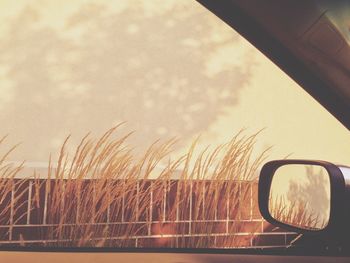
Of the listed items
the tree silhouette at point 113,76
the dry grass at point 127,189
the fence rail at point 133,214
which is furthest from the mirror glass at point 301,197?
the tree silhouette at point 113,76

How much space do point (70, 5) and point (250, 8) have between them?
252cm

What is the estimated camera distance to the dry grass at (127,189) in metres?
2.94

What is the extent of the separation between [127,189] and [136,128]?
0.50 m

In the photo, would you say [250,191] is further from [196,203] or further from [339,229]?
[339,229]

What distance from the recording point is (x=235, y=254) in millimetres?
1642

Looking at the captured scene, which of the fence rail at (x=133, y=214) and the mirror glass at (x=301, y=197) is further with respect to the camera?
the fence rail at (x=133, y=214)

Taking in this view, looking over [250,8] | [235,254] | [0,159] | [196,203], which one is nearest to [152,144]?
[196,203]

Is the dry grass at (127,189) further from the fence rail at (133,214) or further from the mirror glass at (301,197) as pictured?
the mirror glass at (301,197)

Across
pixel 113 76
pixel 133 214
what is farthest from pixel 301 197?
pixel 113 76

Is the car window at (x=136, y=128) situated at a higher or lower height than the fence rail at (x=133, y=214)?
higher

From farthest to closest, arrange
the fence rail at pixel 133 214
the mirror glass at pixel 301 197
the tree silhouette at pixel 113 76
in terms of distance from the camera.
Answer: the tree silhouette at pixel 113 76
the fence rail at pixel 133 214
the mirror glass at pixel 301 197

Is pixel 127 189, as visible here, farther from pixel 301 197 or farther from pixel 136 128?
pixel 301 197

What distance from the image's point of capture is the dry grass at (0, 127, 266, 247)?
2941 millimetres

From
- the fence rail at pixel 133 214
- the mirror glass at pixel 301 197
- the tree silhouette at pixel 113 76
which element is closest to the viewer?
the mirror glass at pixel 301 197
